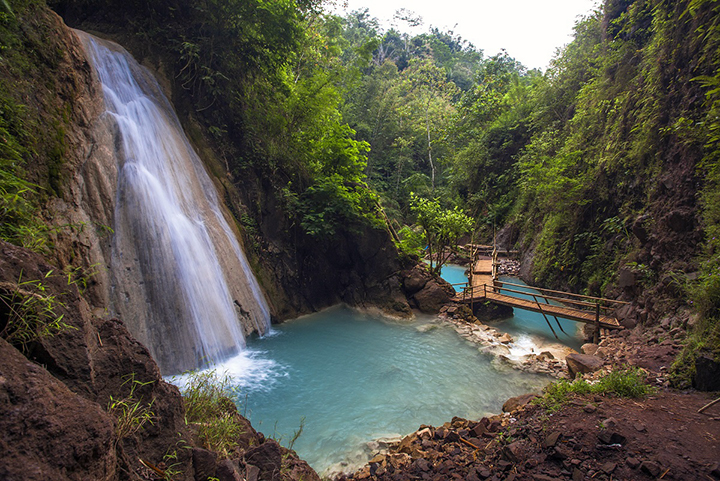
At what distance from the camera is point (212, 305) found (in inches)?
307

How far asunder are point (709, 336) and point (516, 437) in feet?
11.7

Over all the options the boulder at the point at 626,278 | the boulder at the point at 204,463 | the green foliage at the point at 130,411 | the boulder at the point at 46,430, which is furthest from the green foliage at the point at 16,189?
the boulder at the point at 626,278

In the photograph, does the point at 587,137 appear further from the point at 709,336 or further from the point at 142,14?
the point at 142,14

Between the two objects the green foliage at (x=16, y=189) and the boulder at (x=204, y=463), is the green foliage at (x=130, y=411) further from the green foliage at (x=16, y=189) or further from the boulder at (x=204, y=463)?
the green foliage at (x=16, y=189)

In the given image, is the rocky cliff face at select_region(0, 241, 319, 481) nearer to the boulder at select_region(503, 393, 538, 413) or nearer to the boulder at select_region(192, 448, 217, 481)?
the boulder at select_region(192, 448, 217, 481)

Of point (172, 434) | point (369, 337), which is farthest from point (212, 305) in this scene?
point (172, 434)

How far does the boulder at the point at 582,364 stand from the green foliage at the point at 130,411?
299 inches

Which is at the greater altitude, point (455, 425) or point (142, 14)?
point (142, 14)

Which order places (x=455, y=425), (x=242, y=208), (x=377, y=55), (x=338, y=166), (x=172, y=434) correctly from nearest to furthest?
(x=172, y=434), (x=455, y=425), (x=242, y=208), (x=338, y=166), (x=377, y=55)

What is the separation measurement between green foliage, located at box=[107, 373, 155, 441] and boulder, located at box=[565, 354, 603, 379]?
299 inches

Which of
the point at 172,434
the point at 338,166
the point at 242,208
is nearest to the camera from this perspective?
the point at 172,434

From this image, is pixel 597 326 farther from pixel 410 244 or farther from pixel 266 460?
pixel 266 460

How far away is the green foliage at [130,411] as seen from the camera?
2184 millimetres

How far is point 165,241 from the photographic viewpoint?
6.97 metres
